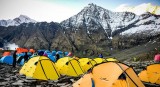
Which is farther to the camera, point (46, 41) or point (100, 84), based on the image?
point (46, 41)

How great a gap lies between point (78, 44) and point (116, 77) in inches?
5872

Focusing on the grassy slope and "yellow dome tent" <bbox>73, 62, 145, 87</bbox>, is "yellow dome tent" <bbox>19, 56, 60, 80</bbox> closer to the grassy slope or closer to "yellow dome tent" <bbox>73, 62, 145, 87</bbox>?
"yellow dome tent" <bbox>73, 62, 145, 87</bbox>

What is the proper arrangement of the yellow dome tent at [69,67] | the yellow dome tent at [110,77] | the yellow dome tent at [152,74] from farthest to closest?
the yellow dome tent at [69,67]
the yellow dome tent at [152,74]
the yellow dome tent at [110,77]

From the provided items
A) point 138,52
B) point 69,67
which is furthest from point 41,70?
point 138,52

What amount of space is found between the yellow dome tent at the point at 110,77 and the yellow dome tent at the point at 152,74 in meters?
5.91

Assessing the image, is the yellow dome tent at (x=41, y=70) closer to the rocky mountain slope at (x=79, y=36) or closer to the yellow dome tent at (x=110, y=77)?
the yellow dome tent at (x=110, y=77)

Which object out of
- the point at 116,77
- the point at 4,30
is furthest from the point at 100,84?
the point at 4,30

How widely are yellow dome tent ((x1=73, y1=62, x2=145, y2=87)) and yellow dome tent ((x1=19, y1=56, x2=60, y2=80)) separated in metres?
6.24

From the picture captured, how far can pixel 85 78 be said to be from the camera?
1252cm

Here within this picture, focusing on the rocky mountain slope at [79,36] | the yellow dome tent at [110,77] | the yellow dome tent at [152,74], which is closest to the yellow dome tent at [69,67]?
the yellow dome tent at [152,74]

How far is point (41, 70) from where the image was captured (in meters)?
18.3

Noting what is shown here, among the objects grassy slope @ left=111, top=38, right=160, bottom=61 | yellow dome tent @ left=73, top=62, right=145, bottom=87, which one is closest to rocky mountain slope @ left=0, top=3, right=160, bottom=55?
grassy slope @ left=111, top=38, right=160, bottom=61

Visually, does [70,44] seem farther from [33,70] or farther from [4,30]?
[33,70]

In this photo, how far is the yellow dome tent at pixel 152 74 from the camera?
17844mm
